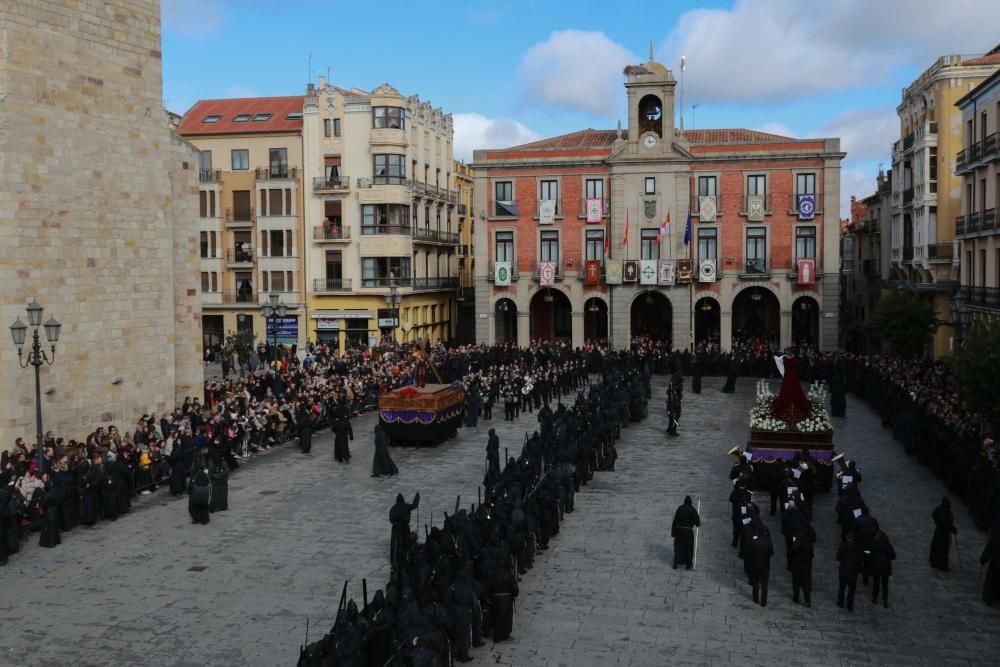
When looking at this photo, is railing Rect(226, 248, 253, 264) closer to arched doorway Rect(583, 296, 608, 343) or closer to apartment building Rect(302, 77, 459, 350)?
apartment building Rect(302, 77, 459, 350)

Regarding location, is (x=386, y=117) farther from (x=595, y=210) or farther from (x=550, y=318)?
(x=550, y=318)

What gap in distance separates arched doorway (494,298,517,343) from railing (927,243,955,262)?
2044 centimetres

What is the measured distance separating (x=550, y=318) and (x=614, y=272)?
6.46 metres

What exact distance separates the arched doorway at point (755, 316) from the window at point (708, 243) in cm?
438

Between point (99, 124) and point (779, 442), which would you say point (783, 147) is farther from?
point (99, 124)

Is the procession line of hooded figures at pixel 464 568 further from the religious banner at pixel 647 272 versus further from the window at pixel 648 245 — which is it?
the window at pixel 648 245

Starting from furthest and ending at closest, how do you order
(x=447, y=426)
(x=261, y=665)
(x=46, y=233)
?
(x=447, y=426) → (x=46, y=233) → (x=261, y=665)

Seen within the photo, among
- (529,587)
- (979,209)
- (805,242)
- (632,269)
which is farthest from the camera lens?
(632,269)

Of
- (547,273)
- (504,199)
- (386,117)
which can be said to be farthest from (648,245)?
(386,117)

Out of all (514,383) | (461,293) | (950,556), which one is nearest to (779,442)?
(950,556)

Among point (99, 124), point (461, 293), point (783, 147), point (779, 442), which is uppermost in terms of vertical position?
point (783, 147)

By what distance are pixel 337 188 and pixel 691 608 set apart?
132ft

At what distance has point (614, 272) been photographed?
49.7m

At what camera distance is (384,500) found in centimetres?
2114
